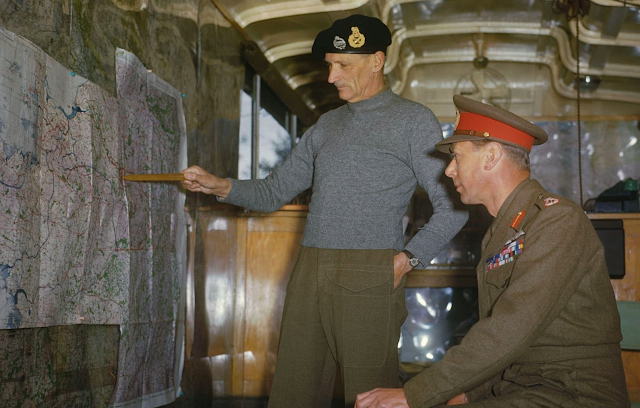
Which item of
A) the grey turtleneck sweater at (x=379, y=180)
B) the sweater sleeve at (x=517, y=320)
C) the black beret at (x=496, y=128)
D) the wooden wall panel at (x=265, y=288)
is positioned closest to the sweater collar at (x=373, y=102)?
the grey turtleneck sweater at (x=379, y=180)

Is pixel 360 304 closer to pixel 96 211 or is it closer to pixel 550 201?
pixel 550 201

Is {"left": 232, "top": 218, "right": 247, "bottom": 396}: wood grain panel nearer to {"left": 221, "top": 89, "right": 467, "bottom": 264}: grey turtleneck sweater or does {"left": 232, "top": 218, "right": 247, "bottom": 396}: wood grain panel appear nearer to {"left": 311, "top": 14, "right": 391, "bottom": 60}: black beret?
{"left": 221, "top": 89, "right": 467, "bottom": 264}: grey turtleneck sweater

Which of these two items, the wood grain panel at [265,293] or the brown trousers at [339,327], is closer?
the brown trousers at [339,327]

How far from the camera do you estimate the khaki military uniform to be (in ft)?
5.05

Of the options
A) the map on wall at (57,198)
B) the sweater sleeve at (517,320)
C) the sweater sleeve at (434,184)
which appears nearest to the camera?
the sweater sleeve at (517,320)

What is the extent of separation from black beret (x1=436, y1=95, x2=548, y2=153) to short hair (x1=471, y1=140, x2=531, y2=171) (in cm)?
2

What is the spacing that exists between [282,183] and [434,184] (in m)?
0.68

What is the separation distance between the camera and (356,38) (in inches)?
101

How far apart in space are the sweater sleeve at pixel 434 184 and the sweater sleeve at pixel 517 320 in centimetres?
86

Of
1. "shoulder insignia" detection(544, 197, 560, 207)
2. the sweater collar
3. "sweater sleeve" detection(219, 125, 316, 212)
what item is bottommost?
"shoulder insignia" detection(544, 197, 560, 207)

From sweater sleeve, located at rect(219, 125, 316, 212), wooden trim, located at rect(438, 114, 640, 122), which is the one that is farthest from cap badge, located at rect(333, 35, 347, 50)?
wooden trim, located at rect(438, 114, 640, 122)

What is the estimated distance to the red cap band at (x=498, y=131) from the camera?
1.83 metres

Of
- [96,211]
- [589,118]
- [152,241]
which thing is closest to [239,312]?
[152,241]

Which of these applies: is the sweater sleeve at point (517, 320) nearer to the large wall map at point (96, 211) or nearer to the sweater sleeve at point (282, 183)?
the large wall map at point (96, 211)
